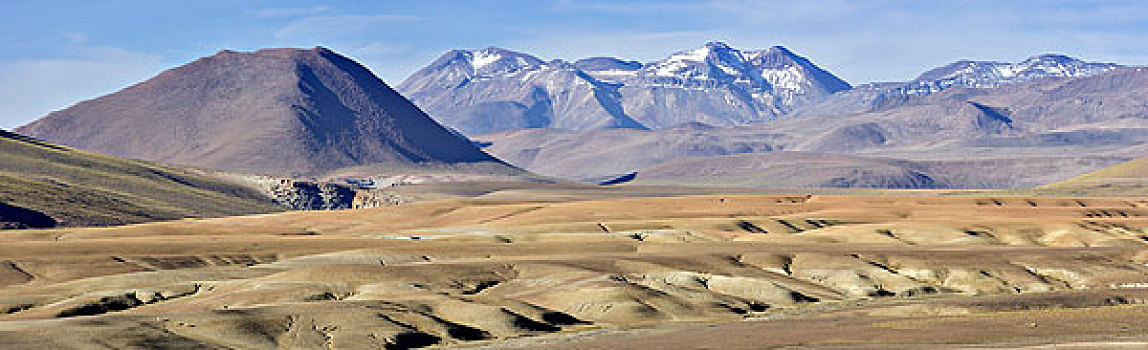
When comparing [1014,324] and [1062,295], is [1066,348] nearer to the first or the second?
[1014,324]

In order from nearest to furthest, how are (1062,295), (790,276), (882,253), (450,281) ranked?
(1062,295) → (450,281) → (790,276) → (882,253)

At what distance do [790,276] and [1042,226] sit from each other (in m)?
46.8

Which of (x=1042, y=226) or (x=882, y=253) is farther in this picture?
(x=1042, y=226)

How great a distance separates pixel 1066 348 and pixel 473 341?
24.3 m

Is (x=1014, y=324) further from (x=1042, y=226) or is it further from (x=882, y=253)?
(x=1042, y=226)

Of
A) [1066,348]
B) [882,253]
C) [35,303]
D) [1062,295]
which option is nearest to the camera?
[1066,348]

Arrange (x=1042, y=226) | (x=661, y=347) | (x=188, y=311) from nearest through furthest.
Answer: (x=661, y=347), (x=188, y=311), (x=1042, y=226)

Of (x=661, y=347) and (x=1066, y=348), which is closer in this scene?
(x=1066, y=348)

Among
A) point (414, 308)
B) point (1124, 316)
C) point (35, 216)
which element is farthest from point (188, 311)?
point (35, 216)

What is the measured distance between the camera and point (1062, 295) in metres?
71.4

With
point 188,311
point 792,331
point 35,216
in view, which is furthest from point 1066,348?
point 35,216

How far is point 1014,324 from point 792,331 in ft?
28.4

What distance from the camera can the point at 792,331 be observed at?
55.4m

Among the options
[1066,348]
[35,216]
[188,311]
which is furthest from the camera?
[35,216]
